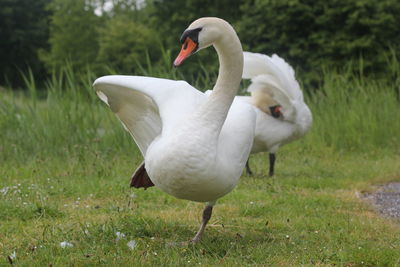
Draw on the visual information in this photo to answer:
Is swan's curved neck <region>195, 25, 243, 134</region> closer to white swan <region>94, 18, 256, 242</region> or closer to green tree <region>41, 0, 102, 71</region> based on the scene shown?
white swan <region>94, 18, 256, 242</region>

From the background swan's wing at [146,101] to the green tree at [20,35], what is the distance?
4235cm

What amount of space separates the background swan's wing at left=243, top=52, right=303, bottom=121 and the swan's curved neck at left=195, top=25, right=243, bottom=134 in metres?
2.91

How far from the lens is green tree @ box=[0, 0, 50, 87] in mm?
46531

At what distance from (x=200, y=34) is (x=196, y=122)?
A: 0.56 meters

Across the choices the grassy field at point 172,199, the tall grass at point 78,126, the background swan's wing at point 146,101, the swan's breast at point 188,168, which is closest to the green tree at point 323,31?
the tall grass at point 78,126

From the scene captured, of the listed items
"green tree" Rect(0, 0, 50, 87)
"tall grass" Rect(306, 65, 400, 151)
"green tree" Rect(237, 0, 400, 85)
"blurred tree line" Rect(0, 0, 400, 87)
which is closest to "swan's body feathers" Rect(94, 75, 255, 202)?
"blurred tree line" Rect(0, 0, 400, 87)

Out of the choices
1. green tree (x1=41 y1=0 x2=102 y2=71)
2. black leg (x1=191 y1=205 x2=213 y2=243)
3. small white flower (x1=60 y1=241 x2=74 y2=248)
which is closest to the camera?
small white flower (x1=60 y1=241 x2=74 y2=248)

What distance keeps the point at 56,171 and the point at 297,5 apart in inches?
734

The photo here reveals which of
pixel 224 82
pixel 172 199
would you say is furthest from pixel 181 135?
pixel 172 199

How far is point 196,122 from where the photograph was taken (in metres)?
3.62

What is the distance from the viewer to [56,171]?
6.97 meters

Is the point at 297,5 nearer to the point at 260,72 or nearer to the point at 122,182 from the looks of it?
the point at 260,72

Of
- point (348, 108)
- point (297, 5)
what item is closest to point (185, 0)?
point (297, 5)

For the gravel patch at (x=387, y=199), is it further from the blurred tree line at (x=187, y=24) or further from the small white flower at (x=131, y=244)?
the blurred tree line at (x=187, y=24)
